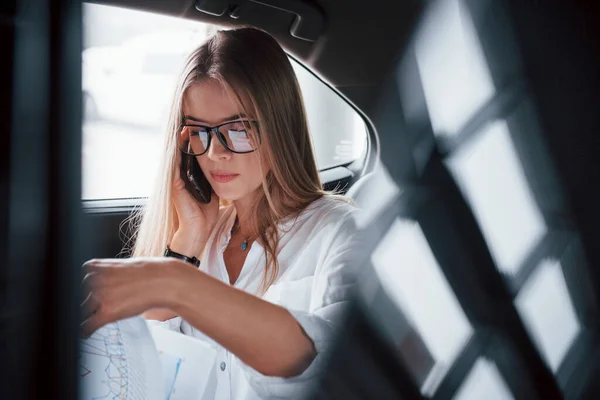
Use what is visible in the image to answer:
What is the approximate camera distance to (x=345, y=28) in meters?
1.27

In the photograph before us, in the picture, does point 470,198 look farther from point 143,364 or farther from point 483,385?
point 143,364

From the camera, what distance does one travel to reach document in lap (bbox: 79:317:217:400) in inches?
30.0

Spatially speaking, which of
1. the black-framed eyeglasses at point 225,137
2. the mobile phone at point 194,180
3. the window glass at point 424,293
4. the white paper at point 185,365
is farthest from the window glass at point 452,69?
the white paper at point 185,365

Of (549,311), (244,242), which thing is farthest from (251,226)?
(549,311)

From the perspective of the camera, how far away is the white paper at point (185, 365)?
96cm

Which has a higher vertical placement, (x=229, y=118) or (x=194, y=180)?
(x=229, y=118)

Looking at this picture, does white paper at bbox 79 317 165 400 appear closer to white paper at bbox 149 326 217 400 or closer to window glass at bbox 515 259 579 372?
white paper at bbox 149 326 217 400

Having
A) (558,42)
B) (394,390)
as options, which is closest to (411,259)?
(394,390)

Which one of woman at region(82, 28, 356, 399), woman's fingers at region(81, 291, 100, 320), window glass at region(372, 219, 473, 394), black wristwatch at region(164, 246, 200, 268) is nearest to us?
woman's fingers at region(81, 291, 100, 320)

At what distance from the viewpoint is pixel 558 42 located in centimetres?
115

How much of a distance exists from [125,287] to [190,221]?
22.3 inches

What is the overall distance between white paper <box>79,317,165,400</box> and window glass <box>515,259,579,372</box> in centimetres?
65

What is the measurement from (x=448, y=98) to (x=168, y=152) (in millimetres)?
518

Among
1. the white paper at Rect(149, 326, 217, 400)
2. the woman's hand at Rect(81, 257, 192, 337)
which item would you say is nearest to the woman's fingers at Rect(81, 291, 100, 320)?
the woman's hand at Rect(81, 257, 192, 337)
